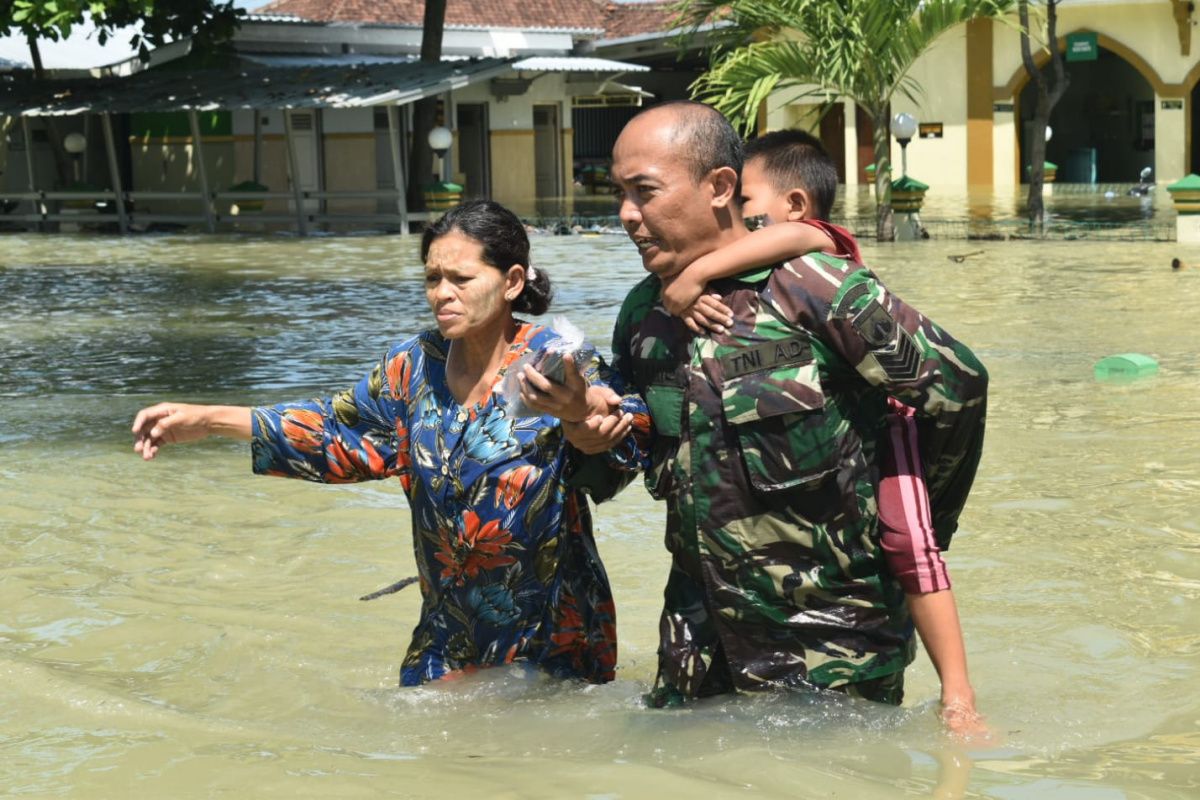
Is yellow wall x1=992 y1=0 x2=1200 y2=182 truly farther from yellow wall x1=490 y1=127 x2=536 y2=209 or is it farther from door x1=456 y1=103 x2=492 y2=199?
door x1=456 y1=103 x2=492 y2=199

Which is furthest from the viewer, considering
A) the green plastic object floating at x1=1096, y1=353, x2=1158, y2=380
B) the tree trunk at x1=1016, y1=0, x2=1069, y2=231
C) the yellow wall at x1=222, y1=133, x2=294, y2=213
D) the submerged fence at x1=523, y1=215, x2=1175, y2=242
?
the yellow wall at x1=222, y1=133, x2=294, y2=213

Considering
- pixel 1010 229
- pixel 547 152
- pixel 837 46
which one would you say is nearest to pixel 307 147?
pixel 547 152

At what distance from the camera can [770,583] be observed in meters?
3.15

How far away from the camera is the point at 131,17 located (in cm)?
2770

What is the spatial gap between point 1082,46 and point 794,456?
3179 centimetres

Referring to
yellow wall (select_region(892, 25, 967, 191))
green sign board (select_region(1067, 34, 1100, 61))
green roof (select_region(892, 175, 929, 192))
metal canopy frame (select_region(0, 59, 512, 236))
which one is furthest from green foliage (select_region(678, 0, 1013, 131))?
→ yellow wall (select_region(892, 25, 967, 191))

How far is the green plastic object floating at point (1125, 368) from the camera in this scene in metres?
10.3

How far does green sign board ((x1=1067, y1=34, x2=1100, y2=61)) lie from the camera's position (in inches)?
1291

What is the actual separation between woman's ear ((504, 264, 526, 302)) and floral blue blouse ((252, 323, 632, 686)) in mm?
101

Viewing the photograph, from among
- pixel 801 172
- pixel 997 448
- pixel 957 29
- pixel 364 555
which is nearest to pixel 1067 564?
pixel 997 448

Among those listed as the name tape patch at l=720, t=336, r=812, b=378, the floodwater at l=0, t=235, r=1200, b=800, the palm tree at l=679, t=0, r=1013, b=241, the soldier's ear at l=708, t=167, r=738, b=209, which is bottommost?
the floodwater at l=0, t=235, r=1200, b=800

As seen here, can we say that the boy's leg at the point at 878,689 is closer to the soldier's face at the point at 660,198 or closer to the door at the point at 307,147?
the soldier's face at the point at 660,198

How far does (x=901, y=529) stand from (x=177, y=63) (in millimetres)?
30775

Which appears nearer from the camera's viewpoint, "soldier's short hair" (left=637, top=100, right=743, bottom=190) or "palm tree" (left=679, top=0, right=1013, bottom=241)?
"soldier's short hair" (left=637, top=100, right=743, bottom=190)
